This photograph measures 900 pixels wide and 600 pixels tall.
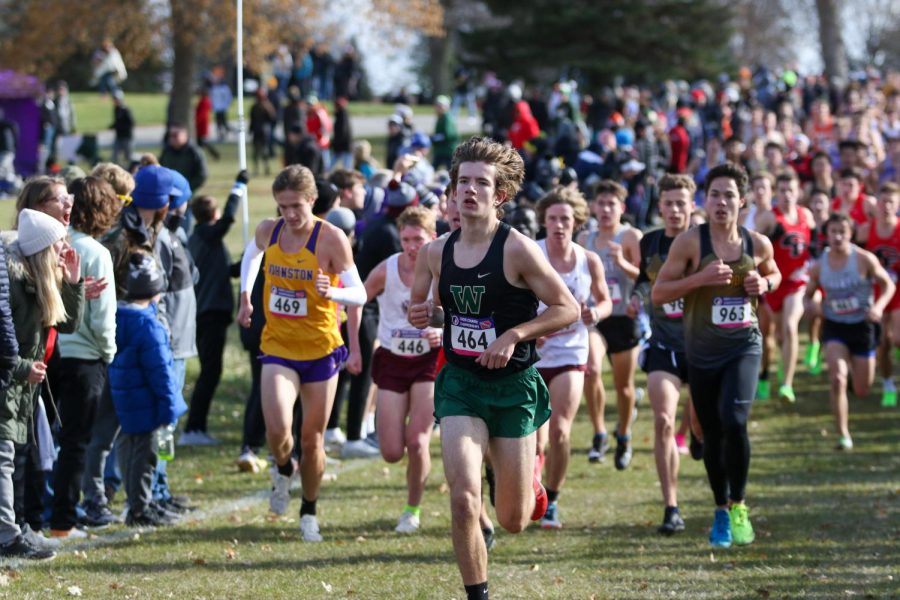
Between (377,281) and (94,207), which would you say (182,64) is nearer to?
(377,281)

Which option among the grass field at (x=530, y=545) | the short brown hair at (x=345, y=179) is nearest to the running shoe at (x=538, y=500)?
the grass field at (x=530, y=545)

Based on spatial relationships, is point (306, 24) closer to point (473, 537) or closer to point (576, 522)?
point (576, 522)

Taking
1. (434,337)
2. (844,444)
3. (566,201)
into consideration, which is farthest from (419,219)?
(844,444)

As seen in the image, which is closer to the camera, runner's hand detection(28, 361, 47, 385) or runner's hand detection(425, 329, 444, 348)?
runner's hand detection(28, 361, 47, 385)

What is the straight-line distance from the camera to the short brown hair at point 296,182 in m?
7.84

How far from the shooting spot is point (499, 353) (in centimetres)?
588

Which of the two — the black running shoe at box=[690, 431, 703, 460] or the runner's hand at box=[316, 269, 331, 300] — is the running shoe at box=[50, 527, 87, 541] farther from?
the black running shoe at box=[690, 431, 703, 460]

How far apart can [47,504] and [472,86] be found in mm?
38577

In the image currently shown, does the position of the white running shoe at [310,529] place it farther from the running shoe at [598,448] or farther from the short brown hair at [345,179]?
the short brown hair at [345,179]

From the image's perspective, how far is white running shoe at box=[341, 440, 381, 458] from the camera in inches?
435

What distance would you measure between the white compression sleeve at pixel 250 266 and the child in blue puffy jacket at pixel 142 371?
489 millimetres

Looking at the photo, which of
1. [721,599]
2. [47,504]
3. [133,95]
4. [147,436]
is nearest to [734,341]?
[721,599]

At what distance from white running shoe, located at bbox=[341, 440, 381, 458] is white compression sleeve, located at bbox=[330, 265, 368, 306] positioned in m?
3.24

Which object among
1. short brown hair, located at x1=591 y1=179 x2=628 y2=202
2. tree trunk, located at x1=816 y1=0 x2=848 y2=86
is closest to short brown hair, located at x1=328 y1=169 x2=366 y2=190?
short brown hair, located at x1=591 y1=179 x2=628 y2=202
